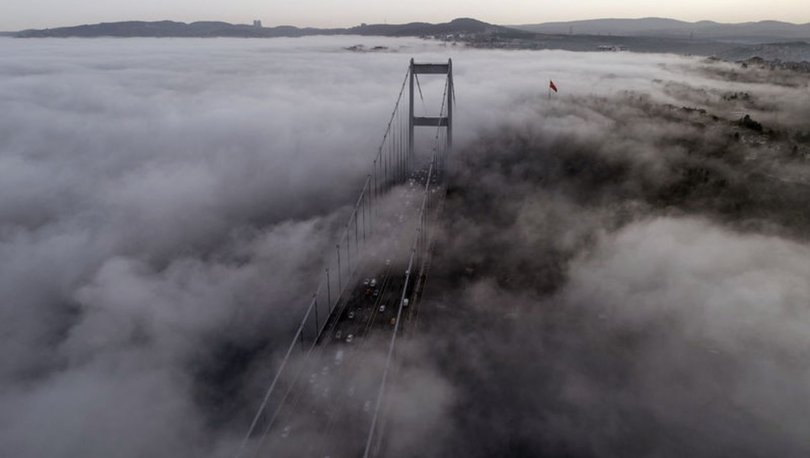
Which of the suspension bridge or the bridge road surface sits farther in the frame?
the suspension bridge

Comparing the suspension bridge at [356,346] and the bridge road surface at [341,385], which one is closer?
the bridge road surface at [341,385]

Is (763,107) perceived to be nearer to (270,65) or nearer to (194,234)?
(194,234)

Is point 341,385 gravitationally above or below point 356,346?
below

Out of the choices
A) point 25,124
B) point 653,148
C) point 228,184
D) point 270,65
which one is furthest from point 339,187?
point 270,65

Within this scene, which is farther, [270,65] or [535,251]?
[270,65]

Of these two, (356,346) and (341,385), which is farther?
(356,346)
